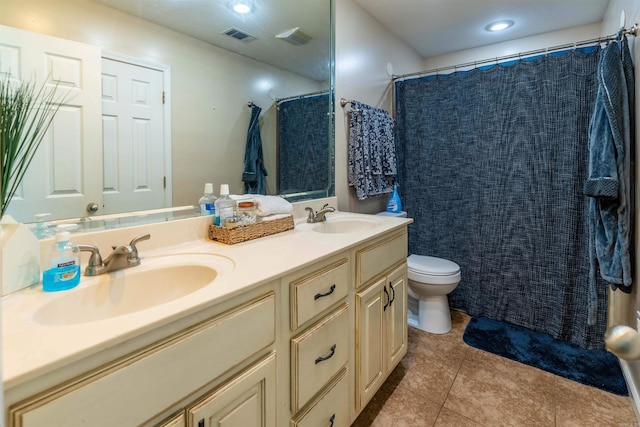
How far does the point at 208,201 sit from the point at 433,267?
151 cm

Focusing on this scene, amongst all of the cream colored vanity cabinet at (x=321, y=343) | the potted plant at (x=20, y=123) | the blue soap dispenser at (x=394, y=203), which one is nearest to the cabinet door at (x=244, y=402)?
the cream colored vanity cabinet at (x=321, y=343)

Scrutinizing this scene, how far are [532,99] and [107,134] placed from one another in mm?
2361

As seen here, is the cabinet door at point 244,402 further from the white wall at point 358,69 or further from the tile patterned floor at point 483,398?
the white wall at point 358,69

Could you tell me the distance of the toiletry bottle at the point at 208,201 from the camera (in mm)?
1303

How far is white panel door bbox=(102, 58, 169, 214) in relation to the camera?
1042mm

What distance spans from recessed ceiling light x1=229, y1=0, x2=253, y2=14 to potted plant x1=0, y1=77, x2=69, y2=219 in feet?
2.80

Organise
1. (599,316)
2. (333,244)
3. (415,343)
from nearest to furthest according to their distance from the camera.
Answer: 1. (333,244)
2. (599,316)
3. (415,343)

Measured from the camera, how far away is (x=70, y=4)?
94 centimetres

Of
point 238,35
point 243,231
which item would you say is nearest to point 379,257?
point 243,231

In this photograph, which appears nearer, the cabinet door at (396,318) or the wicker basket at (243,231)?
the wicker basket at (243,231)

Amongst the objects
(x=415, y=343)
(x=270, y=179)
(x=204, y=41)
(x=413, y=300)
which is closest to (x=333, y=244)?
(x=270, y=179)

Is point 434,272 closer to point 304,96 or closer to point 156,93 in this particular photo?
point 304,96

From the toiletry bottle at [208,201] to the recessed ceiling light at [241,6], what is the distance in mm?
825

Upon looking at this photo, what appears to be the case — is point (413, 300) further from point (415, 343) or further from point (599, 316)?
point (599, 316)
